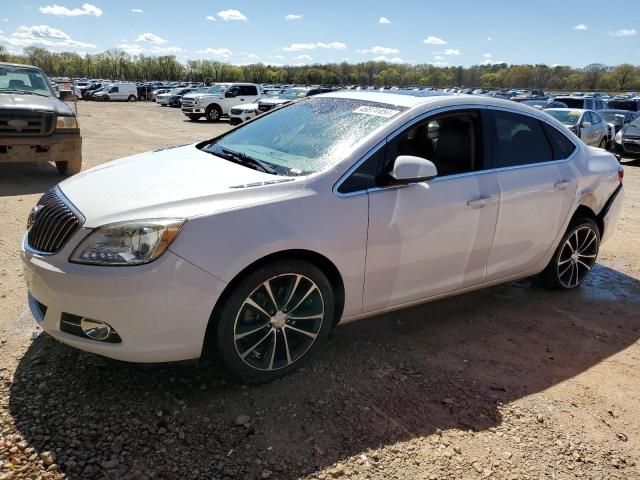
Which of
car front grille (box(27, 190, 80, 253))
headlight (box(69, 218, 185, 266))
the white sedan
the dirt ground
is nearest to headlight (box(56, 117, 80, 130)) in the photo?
the dirt ground

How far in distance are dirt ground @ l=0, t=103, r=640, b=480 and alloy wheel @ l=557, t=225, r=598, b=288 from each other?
67 centimetres

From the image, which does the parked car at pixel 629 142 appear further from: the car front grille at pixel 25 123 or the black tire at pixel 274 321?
the black tire at pixel 274 321

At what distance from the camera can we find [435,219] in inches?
130

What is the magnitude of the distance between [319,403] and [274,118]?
2.27 metres

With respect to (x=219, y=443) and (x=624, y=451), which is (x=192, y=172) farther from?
(x=624, y=451)

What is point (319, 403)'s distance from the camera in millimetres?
2852

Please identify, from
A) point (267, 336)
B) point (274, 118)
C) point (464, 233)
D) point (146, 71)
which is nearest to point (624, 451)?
point (464, 233)

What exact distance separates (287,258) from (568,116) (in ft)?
47.1

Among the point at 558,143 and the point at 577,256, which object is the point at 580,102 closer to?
the point at 577,256

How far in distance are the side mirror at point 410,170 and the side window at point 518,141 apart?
2.90 feet

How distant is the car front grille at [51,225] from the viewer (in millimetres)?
2652

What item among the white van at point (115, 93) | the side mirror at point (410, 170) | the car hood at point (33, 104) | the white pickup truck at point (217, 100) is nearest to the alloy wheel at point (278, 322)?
the side mirror at point (410, 170)

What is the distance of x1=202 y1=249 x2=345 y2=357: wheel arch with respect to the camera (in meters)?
2.69

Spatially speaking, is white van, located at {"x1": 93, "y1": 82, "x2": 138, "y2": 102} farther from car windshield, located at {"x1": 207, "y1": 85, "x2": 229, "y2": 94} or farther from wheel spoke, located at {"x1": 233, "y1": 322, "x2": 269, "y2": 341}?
wheel spoke, located at {"x1": 233, "y1": 322, "x2": 269, "y2": 341}
